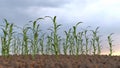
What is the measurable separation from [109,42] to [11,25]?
255 inches

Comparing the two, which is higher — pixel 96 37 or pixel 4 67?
pixel 96 37

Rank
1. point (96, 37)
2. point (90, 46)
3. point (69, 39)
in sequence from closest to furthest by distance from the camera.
Result: point (69, 39), point (96, 37), point (90, 46)

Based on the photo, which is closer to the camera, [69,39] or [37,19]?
[37,19]

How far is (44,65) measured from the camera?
1020 cm

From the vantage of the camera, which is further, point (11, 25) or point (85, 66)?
point (11, 25)

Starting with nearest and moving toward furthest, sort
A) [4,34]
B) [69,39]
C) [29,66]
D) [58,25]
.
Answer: [29,66] → [58,25] → [4,34] → [69,39]

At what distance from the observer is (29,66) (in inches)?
391

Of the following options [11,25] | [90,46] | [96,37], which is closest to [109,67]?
[11,25]

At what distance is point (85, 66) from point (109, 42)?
366 inches

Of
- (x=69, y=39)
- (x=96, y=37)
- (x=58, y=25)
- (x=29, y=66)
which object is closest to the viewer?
(x=29, y=66)

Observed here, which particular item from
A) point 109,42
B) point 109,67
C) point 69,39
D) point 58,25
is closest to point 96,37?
point 109,42

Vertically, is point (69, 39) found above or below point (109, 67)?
above

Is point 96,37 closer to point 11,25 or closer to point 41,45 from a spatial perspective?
point 41,45

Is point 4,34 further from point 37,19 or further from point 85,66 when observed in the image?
point 85,66
